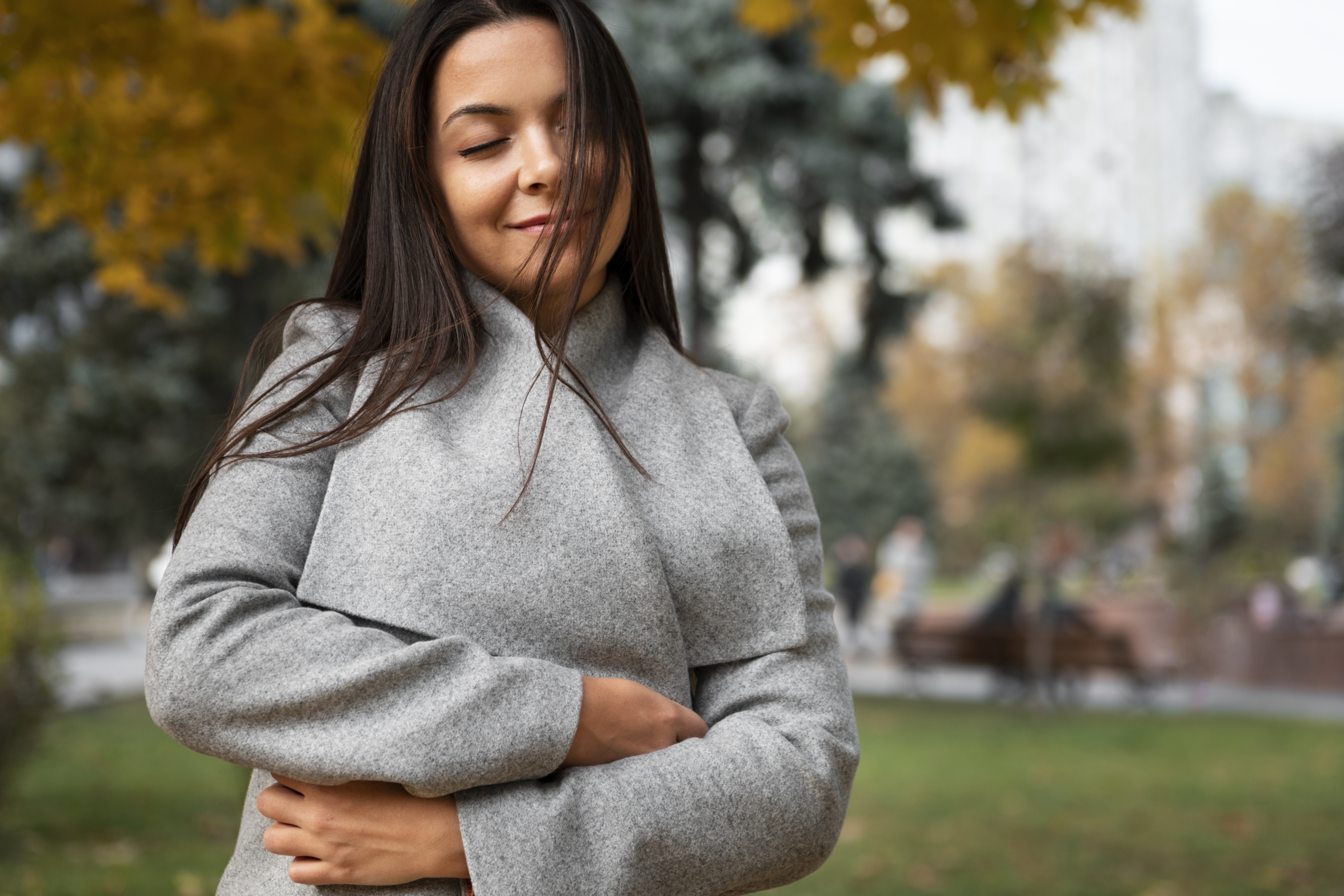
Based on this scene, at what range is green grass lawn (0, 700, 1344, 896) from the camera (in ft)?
16.0

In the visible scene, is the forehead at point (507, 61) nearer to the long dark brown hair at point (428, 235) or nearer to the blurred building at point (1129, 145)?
the long dark brown hair at point (428, 235)

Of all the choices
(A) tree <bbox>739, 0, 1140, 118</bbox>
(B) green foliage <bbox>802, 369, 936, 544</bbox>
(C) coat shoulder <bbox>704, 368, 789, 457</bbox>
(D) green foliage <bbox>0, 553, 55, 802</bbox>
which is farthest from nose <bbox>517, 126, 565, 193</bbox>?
(B) green foliage <bbox>802, 369, 936, 544</bbox>

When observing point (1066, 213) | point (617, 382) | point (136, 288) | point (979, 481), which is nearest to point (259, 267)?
point (136, 288)

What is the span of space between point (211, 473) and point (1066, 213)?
199ft

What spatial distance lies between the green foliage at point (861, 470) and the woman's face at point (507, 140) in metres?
29.2

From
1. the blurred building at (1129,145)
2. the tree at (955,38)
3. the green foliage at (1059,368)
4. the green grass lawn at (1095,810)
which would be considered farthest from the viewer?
the blurred building at (1129,145)

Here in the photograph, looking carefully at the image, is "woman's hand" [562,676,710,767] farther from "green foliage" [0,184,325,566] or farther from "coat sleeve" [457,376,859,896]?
"green foliage" [0,184,325,566]

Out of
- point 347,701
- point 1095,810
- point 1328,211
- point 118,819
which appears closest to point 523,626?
point 347,701

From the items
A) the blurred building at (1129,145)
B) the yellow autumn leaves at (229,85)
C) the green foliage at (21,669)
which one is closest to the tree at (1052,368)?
the yellow autumn leaves at (229,85)

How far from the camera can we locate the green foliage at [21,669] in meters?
4.93

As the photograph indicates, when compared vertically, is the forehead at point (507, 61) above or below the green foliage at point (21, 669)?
above

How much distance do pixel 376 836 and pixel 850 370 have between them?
11392 mm

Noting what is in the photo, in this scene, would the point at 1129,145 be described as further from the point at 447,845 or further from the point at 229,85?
the point at 447,845

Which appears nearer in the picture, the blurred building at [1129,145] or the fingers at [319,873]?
the fingers at [319,873]
